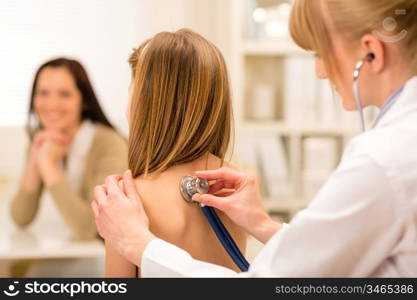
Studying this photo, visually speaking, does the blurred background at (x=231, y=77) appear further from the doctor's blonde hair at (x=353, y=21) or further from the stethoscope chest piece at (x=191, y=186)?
→ the doctor's blonde hair at (x=353, y=21)

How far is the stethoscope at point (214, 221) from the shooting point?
1.07 meters

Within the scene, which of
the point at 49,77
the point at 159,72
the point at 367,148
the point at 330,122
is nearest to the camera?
the point at 367,148

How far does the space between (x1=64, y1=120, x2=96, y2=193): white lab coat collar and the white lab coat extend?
2.23m

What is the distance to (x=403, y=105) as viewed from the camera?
32.5 inches

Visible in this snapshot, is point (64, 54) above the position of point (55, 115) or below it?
above

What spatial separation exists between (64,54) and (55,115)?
48 cm

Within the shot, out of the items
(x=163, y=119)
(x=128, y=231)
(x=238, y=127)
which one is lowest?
(x=238, y=127)

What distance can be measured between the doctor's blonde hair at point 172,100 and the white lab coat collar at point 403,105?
1.29 feet

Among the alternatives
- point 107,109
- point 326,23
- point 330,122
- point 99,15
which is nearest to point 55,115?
point 107,109

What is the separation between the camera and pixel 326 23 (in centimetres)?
86

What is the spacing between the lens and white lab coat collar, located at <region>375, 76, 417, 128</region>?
2.69 feet

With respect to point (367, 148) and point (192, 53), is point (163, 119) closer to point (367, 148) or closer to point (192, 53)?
point (192, 53)

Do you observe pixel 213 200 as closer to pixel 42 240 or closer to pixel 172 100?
pixel 172 100

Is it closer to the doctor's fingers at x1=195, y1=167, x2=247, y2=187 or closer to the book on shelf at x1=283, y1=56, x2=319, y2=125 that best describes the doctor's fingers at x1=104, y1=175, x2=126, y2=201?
the doctor's fingers at x1=195, y1=167, x2=247, y2=187
